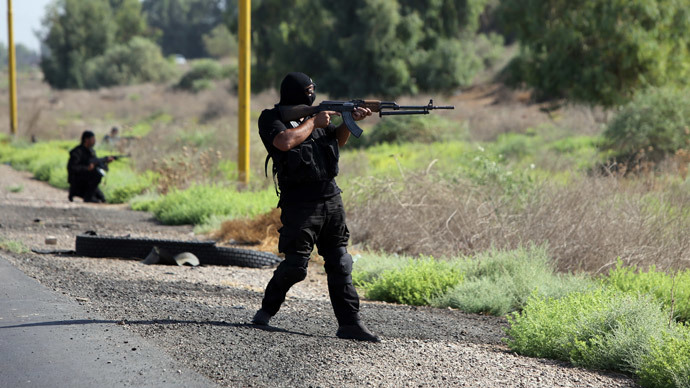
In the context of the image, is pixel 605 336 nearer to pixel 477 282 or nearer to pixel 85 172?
pixel 477 282

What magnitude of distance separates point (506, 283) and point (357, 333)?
2.62 metres

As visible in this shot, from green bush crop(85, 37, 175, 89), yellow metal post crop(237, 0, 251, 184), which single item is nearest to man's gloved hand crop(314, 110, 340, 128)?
yellow metal post crop(237, 0, 251, 184)

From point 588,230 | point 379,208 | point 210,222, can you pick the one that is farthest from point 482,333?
point 210,222

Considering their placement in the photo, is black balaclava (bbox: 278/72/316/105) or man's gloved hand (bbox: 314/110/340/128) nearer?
man's gloved hand (bbox: 314/110/340/128)

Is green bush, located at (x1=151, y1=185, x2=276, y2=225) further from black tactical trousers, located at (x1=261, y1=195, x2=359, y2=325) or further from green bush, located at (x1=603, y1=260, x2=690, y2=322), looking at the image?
black tactical trousers, located at (x1=261, y1=195, x2=359, y2=325)

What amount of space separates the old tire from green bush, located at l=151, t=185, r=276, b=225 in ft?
8.82

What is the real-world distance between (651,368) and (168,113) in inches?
1923

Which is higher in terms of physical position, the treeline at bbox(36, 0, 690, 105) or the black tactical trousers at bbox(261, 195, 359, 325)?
the treeline at bbox(36, 0, 690, 105)

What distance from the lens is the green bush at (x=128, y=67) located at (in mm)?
74688

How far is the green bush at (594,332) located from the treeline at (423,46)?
19.0 metres

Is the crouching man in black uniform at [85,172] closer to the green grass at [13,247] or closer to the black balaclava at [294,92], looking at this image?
the green grass at [13,247]

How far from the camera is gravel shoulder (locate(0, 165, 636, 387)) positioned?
4863mm

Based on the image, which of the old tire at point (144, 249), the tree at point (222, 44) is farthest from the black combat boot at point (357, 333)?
the tree at point (222, 44)

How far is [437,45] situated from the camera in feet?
142
